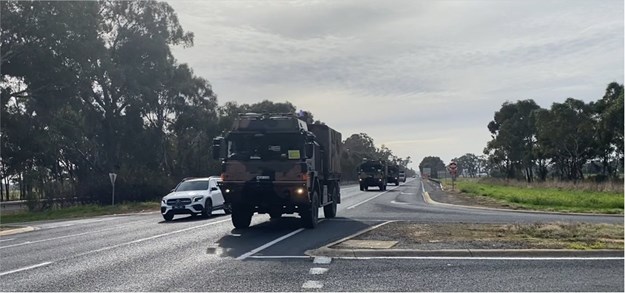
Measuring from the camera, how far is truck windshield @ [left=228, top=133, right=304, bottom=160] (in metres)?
16.7

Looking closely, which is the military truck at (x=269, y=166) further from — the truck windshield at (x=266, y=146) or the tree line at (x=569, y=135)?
the tree line at (x=569, y=135)

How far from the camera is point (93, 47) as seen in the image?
40438 millimetres

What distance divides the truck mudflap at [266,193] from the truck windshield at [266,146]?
739mm

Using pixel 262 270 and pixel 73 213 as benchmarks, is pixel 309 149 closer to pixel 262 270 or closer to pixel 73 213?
pixel 262 270

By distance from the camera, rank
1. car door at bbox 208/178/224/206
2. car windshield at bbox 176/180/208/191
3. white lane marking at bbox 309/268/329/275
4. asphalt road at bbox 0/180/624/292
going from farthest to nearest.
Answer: car windshield at bbox 176/180/208/191 → car door at bbox 208/178/224/206 → white lane marking at bbox 309/268/329/275 → asphalt road at bbox 0/180/624/292

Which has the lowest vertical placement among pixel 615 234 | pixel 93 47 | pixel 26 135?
pixel 615 234

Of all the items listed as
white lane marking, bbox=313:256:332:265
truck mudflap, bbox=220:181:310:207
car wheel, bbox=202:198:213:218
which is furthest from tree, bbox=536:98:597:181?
white lane marking, bbox=313:256:332:265

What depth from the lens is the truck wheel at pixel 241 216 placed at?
17.6m

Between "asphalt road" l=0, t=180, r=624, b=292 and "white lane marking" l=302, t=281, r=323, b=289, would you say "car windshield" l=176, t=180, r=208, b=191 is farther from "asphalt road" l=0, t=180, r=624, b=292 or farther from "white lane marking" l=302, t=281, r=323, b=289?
"white lane marking" l=302, t=281, r=323, b=289

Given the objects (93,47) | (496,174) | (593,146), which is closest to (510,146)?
(593,146)

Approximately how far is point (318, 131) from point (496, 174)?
369ft

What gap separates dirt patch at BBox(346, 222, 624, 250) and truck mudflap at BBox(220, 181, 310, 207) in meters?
2.14

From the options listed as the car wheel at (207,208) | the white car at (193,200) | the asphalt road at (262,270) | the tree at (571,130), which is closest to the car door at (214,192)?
the white car at (193,200)

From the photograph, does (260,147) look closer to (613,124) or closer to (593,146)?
(613,124)
